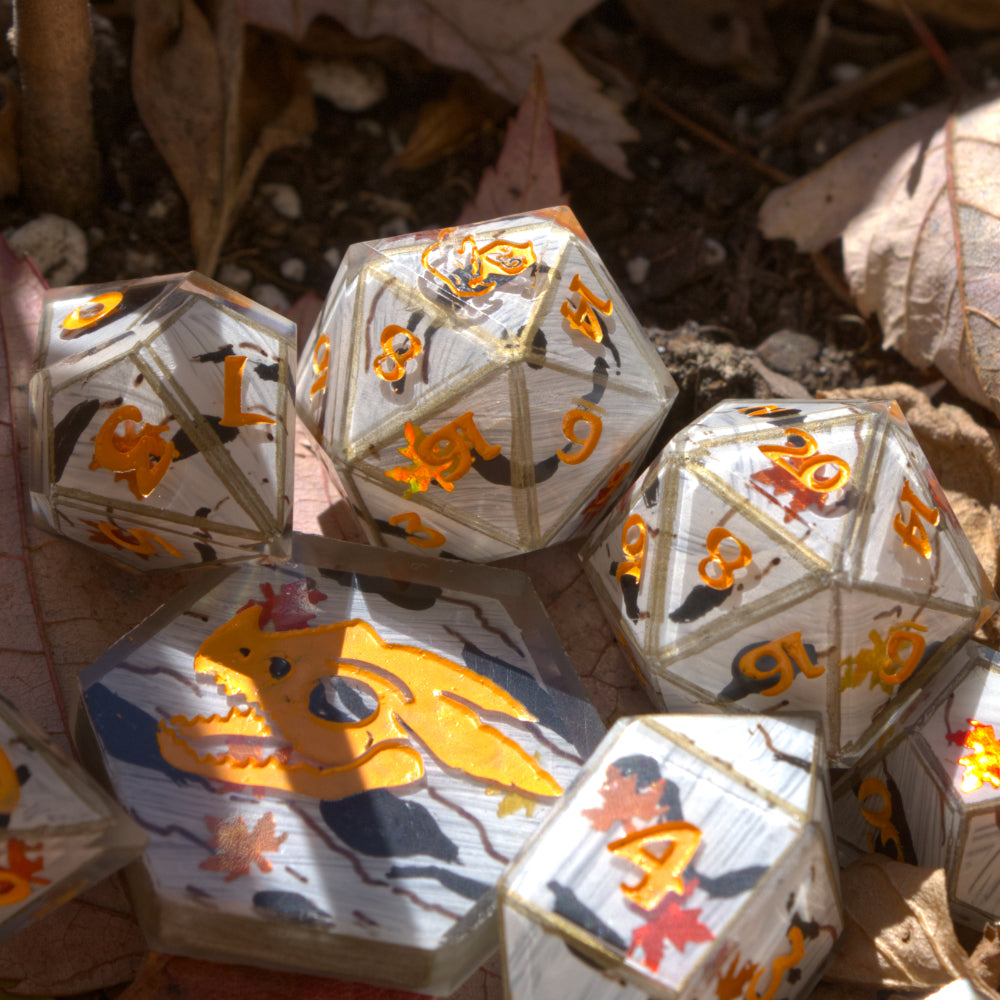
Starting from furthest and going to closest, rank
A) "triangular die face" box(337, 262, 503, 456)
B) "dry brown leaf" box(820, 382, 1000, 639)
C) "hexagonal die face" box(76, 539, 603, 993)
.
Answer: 1. "dry brown leaf" box(820, 382, 1000, 639)
2. "triangular die face" box(337, 262, 503, 456)
3. "hexagonal die face" box(76, 539, 603, 993)

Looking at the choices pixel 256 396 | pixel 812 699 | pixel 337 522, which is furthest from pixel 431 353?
pixel 812 699

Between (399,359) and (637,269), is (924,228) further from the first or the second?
(399,359)

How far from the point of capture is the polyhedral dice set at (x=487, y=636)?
1.15 metres

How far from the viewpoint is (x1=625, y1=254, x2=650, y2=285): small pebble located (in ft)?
5.92

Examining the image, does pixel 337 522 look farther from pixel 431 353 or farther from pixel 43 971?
pixel 43 971

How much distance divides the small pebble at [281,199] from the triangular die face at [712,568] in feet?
3.04

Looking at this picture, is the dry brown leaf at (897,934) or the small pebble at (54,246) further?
the small pebble at (54,246)

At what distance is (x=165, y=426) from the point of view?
4.08ft

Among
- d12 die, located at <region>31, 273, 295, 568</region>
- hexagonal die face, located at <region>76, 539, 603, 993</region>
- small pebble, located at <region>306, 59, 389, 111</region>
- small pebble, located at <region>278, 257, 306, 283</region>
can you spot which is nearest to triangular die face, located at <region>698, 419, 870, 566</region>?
hexagonal die face, located at <region>76, 539, 603, 993</region>

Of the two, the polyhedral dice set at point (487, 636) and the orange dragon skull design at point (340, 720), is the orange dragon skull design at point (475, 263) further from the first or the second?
the orange dragon skull design at point (340, 720)

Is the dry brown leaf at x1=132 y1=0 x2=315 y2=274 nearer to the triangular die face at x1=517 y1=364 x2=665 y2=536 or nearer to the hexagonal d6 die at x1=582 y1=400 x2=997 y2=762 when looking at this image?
the triangular die face at x1=517 y1=364 x2=665 y2=536

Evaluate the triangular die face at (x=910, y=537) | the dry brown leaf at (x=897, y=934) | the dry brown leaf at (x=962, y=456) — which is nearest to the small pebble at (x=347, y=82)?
the dry brown leaf at (x=962, y=456)

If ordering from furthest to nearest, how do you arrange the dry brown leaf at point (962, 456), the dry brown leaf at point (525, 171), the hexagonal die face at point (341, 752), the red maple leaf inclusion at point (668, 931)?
the dry brown leaf at point (525, 171) → the dry brown leaf at point (962, 456) → the hexagonal die face at point (341, 752) → the red maple leaf inclusion at point (668, 931)

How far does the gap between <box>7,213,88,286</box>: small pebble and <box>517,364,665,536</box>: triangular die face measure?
2.86ft
